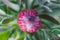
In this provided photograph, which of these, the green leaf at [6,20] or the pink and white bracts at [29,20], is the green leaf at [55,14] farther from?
the green leaf at [6,20]

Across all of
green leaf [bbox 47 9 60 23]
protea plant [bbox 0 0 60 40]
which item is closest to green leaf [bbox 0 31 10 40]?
protea plant [bbox 0 0 60 40]

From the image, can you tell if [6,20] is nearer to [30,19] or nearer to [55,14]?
[30,19]

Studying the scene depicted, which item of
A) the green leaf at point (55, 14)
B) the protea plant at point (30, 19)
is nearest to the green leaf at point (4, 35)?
the protea plant at point (30, 19)

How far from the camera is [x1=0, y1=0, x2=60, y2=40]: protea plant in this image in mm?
776

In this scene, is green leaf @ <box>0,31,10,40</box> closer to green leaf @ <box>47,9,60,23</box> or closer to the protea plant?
the protea plant

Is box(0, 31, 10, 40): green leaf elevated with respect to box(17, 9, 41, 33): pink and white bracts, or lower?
lower

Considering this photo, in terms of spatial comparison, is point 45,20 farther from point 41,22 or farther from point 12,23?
point 12,23

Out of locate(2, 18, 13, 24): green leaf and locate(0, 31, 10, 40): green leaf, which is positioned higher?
locate(2, 18, 13, 24): green leaf

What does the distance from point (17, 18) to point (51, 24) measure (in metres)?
0.16

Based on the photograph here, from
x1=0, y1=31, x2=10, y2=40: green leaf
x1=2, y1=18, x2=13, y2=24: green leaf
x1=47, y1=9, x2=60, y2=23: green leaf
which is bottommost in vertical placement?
x1=0, y1=31, x2=10, y2=40: green leaf

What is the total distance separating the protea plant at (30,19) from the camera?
2.55 feet

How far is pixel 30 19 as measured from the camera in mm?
767

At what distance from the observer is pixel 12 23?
807 millimetres

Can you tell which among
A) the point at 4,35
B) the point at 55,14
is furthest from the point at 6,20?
the point at 55,14
